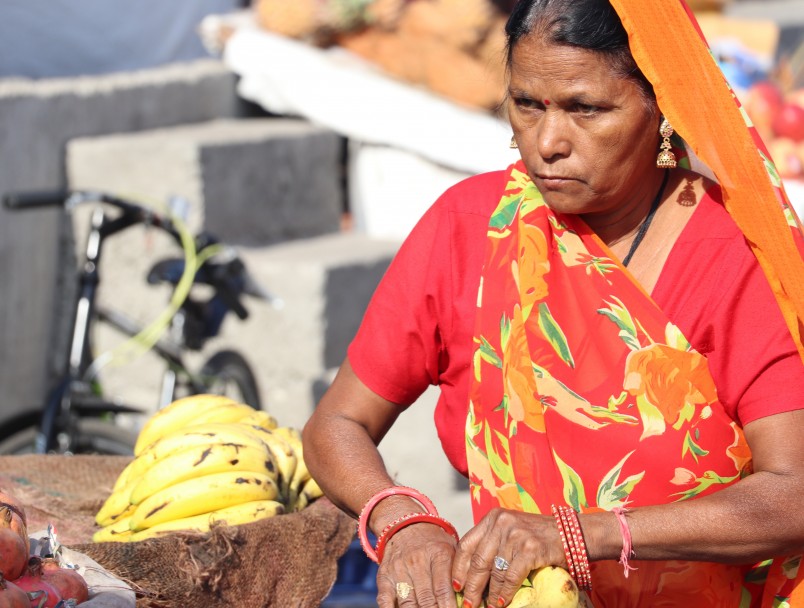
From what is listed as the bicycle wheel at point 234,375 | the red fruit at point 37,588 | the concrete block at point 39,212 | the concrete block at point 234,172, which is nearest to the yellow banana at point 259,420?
the red fruit at point 37,588

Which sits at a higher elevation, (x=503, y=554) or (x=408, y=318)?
(x=408, y=318)

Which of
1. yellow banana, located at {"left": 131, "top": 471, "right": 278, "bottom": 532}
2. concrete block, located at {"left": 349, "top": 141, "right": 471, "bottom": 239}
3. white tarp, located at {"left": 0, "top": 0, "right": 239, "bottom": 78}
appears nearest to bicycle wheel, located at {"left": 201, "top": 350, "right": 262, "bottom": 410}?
concrete block, located at {"left": 349, "top": 141, "right": 471, "bottom": 239}

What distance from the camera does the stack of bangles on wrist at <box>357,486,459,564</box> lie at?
1948 millimetres

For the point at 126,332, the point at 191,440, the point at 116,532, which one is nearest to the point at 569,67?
the point at 191,440

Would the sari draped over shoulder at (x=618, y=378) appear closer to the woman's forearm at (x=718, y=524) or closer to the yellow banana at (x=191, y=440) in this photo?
the woman's forearm at (x=718, y=524)

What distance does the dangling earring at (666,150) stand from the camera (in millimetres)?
2061

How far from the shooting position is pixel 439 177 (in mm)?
5816

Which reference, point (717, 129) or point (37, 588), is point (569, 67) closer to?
point (717, 129)

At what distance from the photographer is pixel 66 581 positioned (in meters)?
1.81

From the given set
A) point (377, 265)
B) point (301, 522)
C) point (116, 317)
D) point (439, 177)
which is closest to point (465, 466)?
point (301, 522)

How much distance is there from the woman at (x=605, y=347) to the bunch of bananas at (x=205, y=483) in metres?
0.18

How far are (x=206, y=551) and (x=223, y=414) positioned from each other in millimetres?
533

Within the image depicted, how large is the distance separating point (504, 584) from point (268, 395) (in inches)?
141

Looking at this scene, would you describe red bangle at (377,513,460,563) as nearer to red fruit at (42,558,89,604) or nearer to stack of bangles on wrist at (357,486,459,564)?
stack of bangles on wrist at (357,486,459,564)
